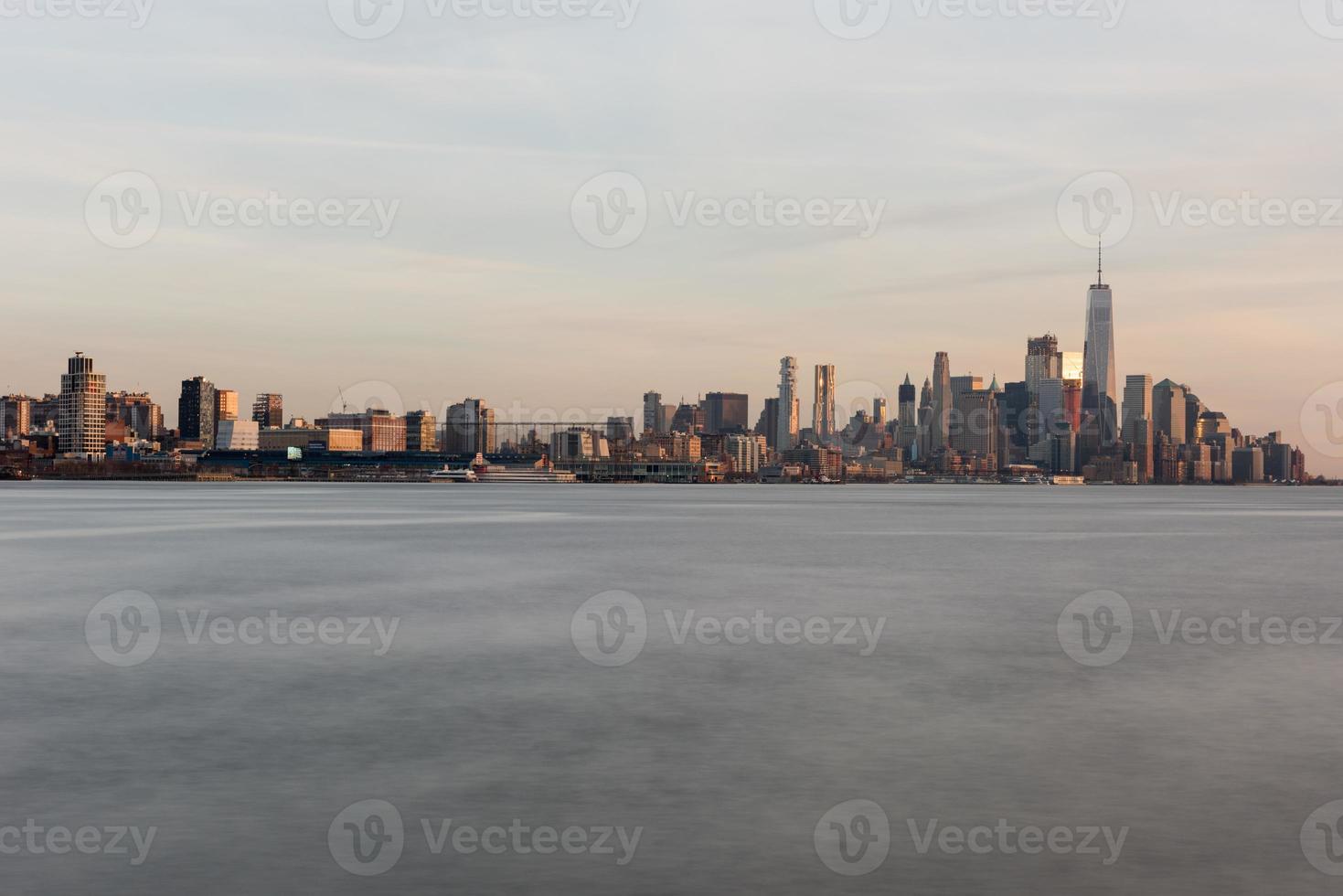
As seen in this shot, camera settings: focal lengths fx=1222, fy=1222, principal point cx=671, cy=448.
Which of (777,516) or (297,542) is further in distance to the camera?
(777,516)

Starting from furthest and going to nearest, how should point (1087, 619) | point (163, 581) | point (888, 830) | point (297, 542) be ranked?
point (297, 542), point (163, 581), point (1087, 619), point (888, 830)

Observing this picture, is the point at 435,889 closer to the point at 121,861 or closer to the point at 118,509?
the point at 121,861

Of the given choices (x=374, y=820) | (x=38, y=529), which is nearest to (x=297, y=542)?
(x=38, y=529)

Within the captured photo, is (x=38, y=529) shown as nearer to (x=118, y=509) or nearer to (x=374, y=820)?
(x=118, y=509)

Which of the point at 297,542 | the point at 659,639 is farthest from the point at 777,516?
the point at 659,639

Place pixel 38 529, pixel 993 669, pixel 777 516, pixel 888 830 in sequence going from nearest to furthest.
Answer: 1. pixel 888 830
2. pixel 993 669
3. pixel 38 529
4. pixel 777 516

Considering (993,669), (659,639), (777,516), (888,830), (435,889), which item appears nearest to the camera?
(435,889)
